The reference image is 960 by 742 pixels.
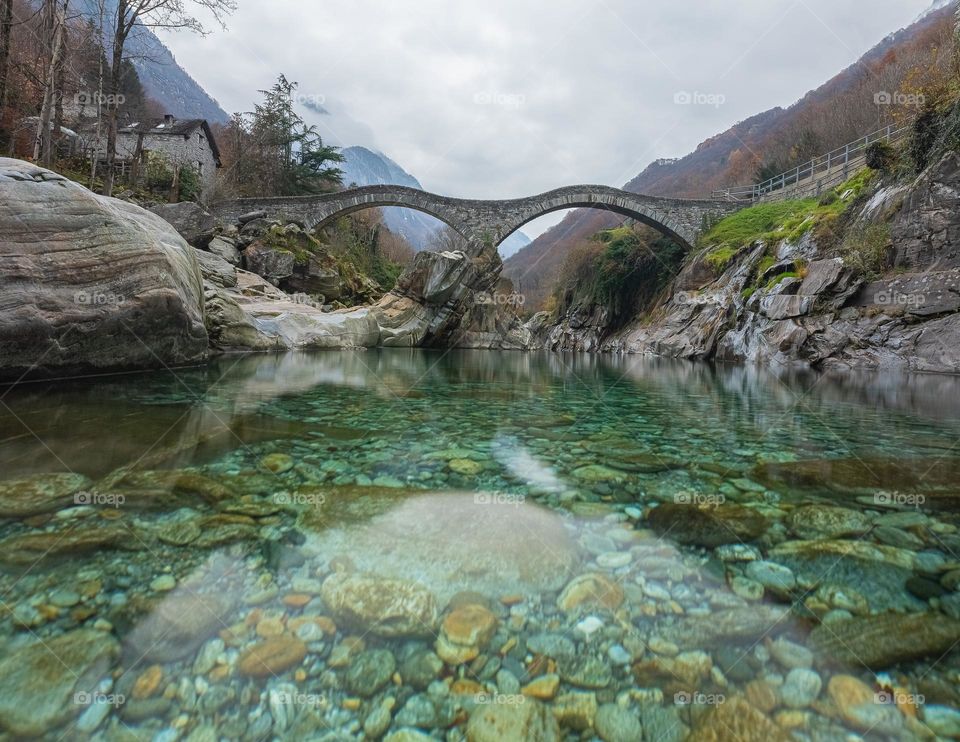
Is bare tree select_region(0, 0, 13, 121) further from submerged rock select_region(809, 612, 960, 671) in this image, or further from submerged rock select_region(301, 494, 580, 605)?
submerged rock select_region(809, 612, 960, 671)

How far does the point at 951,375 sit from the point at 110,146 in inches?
976

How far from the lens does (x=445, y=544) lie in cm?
212

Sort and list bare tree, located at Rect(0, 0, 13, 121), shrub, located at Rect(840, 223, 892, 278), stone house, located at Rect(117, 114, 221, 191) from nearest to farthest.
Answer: bare tree, located at Rect(0, 0, 13, 121) < shrub, located at Rect(840, 223, 892, 278) < stone house, located at Rect(117, 114, 221, 191)

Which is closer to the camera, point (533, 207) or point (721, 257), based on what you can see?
point (721, 257)

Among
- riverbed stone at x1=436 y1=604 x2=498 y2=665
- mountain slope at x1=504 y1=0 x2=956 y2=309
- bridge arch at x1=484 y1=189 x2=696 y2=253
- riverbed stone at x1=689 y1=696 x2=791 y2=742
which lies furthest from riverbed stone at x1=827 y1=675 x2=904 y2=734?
bridge arch at x1=484 y1=189 x2=696 y2=253

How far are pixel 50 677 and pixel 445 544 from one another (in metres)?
1.37

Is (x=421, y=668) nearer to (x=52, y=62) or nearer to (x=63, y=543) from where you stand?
(x=63, y=543)

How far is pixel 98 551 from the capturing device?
191cm

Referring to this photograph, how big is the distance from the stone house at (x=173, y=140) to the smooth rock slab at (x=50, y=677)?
1317 inches

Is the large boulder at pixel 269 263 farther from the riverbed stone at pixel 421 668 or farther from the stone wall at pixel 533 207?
the riverbed stone at pixel 421 668

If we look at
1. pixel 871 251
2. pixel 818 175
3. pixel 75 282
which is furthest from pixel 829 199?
pixel 75 282

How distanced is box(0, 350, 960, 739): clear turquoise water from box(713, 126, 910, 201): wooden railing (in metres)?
22.3

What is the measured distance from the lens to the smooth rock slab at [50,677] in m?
1.12

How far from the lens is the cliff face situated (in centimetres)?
1180
